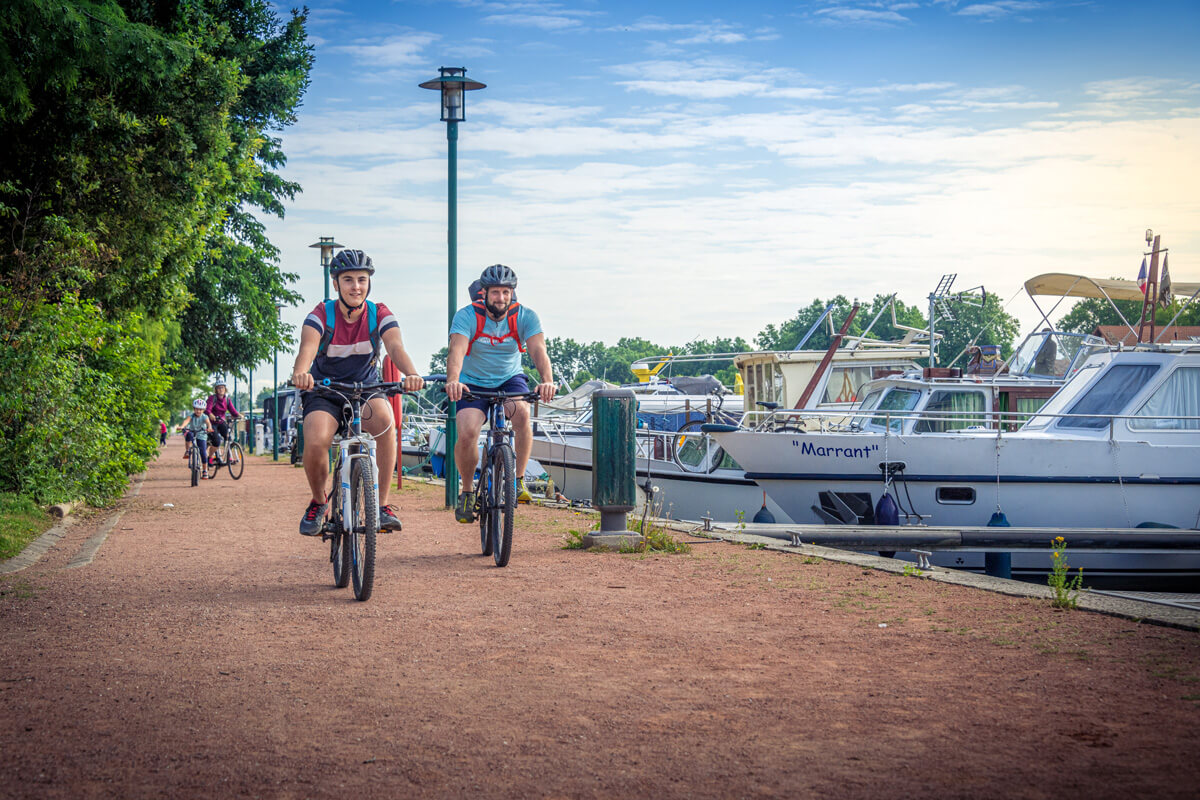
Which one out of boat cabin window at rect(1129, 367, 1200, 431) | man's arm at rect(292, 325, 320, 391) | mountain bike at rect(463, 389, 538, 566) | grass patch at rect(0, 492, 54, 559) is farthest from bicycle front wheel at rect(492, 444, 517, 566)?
boat cabin window at rect(1129, 367, 1200, 431)

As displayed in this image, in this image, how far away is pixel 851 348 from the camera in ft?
80.4

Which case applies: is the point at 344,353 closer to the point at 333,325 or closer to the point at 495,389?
the point at 333,325

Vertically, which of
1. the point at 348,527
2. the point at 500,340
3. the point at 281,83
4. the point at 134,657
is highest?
the point at 281,83

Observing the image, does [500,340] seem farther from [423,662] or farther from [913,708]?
[913,708]

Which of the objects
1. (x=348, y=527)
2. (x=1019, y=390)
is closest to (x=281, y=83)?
(x=1019, y=390)

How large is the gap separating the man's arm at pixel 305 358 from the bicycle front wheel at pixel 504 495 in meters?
1.52

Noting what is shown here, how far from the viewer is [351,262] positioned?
679 centimetres

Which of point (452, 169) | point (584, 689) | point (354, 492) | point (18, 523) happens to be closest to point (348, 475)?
point (354, 492)

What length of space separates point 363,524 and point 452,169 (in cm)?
866

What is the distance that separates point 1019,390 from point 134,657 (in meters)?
14.7

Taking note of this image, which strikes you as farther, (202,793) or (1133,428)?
(1133,428)

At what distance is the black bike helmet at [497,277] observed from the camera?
800 cm

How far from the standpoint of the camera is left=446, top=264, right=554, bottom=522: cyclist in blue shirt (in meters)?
8.04

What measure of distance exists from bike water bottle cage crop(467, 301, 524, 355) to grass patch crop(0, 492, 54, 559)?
4.03m
